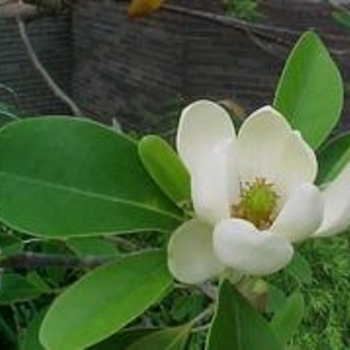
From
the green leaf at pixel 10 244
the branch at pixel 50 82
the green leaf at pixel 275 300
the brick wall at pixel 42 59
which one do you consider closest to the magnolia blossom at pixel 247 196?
the green leaf at pixel 10 244

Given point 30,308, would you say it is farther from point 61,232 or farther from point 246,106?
point 246,106

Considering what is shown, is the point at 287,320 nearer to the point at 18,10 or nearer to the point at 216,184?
the point at 216,184

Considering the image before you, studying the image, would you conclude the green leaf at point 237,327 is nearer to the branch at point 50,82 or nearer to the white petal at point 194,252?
the white petal at point 194,252

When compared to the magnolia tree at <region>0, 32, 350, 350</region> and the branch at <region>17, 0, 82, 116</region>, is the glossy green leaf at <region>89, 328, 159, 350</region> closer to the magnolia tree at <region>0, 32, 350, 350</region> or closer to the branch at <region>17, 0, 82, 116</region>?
the magnolia tree at <region>0, 32, 350, 350</region>

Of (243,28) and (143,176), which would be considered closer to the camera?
(143,176)

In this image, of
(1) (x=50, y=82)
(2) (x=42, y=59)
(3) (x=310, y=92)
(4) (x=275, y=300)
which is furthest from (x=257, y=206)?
(2) (x=42, y=59)

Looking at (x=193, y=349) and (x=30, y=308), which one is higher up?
(x=30, y=308)

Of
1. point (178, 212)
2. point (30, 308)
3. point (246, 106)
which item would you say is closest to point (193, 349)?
point (30, 308)
